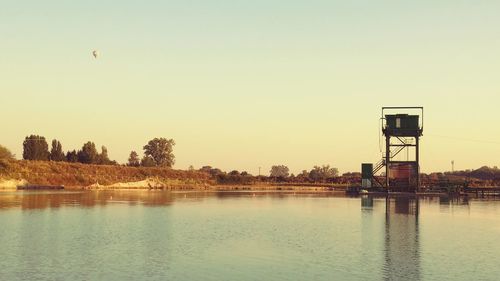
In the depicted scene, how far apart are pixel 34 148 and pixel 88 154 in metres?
23.7

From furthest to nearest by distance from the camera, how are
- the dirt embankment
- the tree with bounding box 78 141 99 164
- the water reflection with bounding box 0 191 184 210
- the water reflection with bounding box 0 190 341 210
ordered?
the tree with bounding box 78 141 99 164 < the dirt embankment < the water reflection with bounding box 0 190 341 210 < the water reflection with bounding box 0 191 184 210

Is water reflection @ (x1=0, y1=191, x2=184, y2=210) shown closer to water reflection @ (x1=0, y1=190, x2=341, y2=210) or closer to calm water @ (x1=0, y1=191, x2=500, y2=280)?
water reflection @ (x1=0, y1=190, x2=341, y2=210)

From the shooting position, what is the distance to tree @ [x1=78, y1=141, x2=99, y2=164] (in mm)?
193712

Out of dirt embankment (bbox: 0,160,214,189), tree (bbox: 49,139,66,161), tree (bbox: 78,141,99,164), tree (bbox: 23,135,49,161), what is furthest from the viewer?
tree (bbox: 78,141,99,164)

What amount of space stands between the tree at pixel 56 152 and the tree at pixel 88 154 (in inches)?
501

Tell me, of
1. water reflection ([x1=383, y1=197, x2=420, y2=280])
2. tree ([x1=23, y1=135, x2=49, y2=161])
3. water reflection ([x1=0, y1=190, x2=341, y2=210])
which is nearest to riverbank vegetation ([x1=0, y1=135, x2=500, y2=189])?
tree ([x1=23, y1=135, x2=49, y2=161])

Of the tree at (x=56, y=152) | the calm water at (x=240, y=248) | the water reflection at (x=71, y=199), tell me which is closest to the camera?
the calm water at (x=240, y=248)

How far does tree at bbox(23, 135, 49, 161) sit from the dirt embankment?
20.3m

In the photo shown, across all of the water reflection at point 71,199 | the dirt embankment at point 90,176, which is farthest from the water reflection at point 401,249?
A: the dirt embankment at point 90,176

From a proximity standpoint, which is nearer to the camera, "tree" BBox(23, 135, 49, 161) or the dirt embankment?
the dirt embankment

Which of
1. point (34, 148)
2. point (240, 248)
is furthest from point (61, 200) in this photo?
point (34, 148)

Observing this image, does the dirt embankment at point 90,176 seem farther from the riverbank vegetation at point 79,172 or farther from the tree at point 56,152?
the tree at point 56,152

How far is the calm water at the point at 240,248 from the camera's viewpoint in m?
26.6

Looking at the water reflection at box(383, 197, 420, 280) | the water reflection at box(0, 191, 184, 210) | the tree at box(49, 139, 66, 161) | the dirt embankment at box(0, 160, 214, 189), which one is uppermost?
the tree at box(49, 139, 66, 161)
